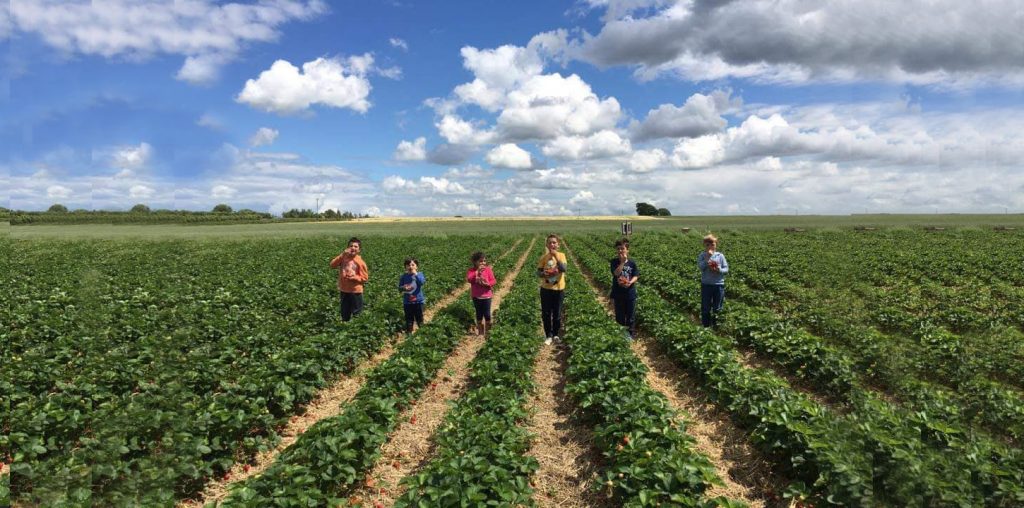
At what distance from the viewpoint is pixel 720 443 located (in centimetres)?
713

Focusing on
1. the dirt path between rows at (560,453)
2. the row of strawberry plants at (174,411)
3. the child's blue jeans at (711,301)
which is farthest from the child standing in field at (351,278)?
the child's blue jeans at (711,301)

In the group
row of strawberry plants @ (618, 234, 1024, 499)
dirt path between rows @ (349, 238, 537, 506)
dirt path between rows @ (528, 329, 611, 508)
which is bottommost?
dirt path between rows @ (528, 329, 611, 508)

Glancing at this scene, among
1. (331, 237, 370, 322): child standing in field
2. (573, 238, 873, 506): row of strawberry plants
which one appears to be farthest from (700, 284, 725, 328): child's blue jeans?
(331, 237, 370, 322): child standing in field

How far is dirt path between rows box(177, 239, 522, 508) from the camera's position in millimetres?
5953

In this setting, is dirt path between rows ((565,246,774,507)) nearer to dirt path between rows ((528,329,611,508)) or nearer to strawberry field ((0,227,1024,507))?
strawberry field ((0,227,1024,507))

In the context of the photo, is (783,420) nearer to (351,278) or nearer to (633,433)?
(633,433)

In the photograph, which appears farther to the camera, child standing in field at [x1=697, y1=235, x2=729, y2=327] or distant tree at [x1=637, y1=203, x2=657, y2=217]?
distant tree at [x1=637, y1=203, x2=657, y2=217]

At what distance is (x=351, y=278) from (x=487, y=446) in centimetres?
795

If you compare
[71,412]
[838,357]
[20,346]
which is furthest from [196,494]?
[838,357]

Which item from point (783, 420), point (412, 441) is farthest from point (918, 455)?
point (412, 441)

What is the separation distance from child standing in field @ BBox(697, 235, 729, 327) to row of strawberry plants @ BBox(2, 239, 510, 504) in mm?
8275

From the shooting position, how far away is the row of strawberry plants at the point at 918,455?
7.67 ft

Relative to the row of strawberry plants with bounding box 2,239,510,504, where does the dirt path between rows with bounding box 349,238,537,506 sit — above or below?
below

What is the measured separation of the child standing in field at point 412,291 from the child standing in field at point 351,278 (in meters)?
1.01
